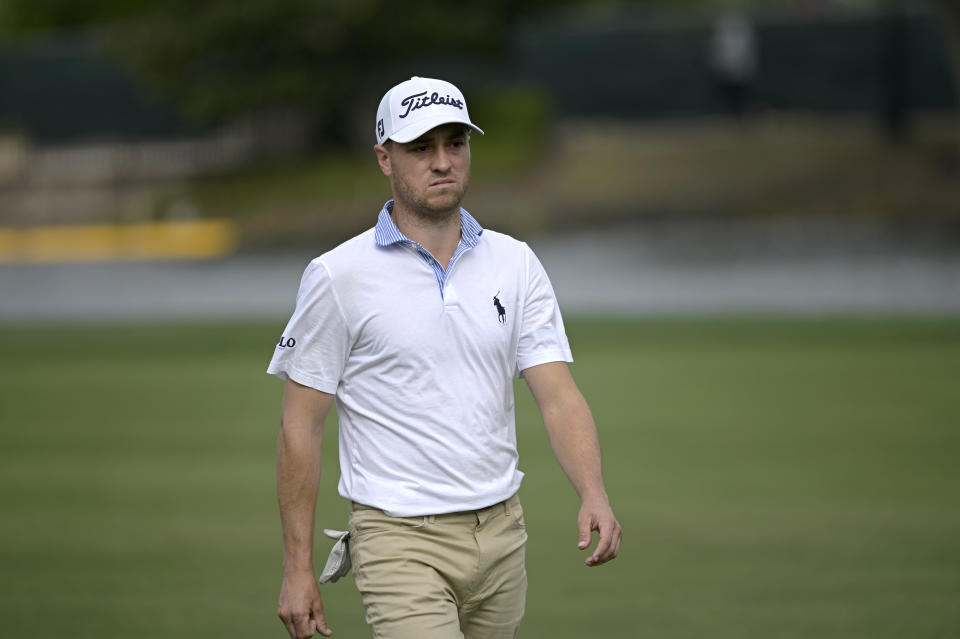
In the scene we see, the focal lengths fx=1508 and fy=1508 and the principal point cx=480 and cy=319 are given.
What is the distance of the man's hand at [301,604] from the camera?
4.45 m

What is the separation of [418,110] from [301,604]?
1508 millimetres

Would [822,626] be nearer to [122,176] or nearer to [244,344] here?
[244,344]

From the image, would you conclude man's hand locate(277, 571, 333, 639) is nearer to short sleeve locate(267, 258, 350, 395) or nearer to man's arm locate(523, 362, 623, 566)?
short sleeve locate(267, 258, 350, 395)

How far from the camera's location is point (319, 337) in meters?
4.54

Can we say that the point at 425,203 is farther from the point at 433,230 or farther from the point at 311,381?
the point at 311,381

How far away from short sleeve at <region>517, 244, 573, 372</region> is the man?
146 millimetres

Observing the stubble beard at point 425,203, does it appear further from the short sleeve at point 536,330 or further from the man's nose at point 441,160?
the short sleeve at point 536,330

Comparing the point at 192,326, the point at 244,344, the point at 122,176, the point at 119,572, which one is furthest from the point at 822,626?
the point at 122,176

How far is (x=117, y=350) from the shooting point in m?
18.7

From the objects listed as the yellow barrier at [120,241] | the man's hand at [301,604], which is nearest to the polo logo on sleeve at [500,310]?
the man's hand at [301,604]

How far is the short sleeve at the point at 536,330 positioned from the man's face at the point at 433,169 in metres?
0.37

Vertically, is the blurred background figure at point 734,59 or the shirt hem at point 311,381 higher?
the blurred background figure at point 734,59

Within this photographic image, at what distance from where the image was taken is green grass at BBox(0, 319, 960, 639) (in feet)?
24.6

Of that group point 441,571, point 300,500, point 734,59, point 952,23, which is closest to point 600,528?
point 441,571
